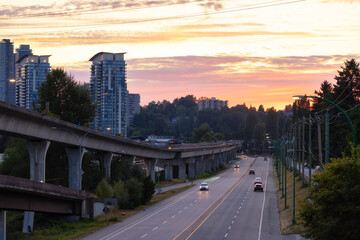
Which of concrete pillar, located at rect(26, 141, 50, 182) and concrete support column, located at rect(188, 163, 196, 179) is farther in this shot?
concrete support column, located at rect(188, 163, 196, 179)

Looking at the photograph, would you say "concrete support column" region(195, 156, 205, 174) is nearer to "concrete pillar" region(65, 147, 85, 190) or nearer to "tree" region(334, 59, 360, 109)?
"tree" region(334, 59, 360, 109)

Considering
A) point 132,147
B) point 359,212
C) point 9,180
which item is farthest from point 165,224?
point 132,147

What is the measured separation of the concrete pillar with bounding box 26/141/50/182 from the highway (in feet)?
36.1

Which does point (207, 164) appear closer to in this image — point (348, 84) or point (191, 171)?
point (191, 171)

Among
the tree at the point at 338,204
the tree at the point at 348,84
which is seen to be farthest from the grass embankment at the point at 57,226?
the tree at the point at 348,84

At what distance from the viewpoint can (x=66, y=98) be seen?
345ft

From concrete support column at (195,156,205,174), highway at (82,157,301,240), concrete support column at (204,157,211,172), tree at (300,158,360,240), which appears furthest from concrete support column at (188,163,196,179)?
tree at (300,158,360,240)

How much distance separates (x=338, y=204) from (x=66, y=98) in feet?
279

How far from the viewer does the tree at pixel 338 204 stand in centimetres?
2539

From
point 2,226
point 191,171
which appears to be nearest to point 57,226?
point 2,226

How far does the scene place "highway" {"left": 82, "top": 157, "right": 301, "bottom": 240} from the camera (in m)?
45.8

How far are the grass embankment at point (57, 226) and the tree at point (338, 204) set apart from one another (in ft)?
85.4

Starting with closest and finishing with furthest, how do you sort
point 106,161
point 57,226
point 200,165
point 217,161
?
point 57,226 → point 106,161 → point 200,165 → point 217,161

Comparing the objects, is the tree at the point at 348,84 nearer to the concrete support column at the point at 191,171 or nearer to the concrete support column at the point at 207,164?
the concrete support column at the point at 191,171
